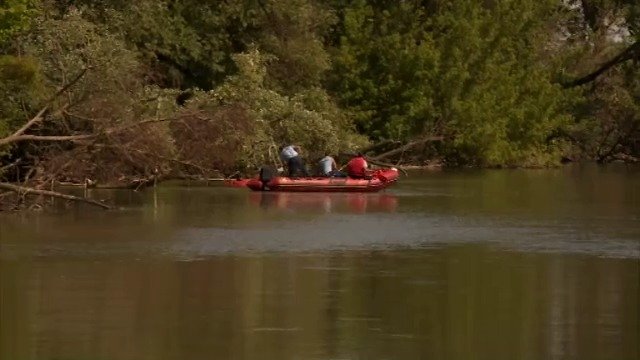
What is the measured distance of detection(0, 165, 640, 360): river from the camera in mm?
15391

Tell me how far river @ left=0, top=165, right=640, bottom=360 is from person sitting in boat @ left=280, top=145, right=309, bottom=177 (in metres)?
4.25

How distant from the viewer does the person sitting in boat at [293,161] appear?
40.4m

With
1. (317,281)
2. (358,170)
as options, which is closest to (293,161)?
(358,170)

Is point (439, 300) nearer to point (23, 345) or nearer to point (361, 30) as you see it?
point (23, 345)

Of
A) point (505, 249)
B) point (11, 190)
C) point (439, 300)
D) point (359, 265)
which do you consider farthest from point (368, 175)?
point (439, 300)

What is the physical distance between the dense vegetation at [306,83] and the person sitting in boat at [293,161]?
3.16 ft

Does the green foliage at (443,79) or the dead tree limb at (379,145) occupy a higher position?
the green foliage at (443,79)

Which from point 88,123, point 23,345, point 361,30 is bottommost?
point 23,345

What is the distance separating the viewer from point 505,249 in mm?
25562

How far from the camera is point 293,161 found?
40.3 m

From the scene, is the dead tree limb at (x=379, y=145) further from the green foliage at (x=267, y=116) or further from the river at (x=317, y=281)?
the river at (x=317, y=281)

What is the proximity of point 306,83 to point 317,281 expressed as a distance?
3114 centimetres

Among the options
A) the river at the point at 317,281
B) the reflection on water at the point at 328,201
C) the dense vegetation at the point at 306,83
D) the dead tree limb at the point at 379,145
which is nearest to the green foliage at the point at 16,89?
the dense vegetation at the point at 306,83

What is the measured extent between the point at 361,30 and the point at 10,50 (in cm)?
2471
